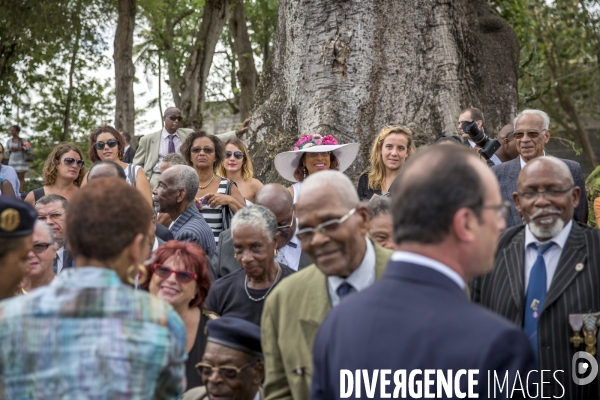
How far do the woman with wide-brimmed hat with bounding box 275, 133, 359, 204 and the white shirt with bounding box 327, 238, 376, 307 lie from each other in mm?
4178

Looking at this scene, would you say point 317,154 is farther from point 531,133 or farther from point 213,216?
point 531,133

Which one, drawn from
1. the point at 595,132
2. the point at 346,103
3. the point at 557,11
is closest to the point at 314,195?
the point at 346,103

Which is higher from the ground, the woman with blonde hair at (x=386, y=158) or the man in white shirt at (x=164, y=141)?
the man in white shirt at (x=164, y=141)

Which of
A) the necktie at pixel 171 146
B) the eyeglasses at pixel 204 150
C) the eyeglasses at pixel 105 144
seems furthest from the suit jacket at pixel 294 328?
the necktie at pixel 171 146

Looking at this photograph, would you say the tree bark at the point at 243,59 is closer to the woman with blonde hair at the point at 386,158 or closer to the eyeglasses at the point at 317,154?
the eyeglasses at the point at 317,154

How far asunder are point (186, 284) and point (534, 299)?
78.0 inches

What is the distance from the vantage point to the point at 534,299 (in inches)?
174

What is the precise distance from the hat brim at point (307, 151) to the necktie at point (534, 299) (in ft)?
11.9

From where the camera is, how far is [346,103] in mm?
9250

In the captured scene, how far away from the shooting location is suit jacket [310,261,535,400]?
2.40m

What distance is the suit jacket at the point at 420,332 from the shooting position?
7.86ft

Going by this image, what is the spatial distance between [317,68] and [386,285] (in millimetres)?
6999

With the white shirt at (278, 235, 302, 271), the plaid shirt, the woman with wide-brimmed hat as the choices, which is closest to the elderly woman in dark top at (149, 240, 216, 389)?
the white shirt at (278, 235, 302, 271)

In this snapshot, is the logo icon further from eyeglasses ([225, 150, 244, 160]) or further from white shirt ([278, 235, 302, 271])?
eyeglasses ([225, 150, 244, 160])
